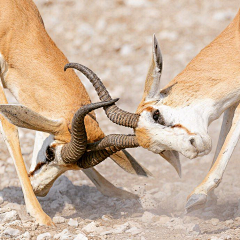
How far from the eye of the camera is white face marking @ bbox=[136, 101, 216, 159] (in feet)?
17.6

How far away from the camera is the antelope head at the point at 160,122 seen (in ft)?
17.6

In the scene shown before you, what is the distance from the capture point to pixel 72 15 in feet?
41.8

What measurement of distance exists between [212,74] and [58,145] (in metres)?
1.78

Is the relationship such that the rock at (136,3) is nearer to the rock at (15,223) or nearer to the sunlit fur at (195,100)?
the sunlit fur at (195,100)

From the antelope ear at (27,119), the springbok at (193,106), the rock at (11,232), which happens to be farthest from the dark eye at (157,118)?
the rock at (11,232)

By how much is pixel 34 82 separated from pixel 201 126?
193 cm

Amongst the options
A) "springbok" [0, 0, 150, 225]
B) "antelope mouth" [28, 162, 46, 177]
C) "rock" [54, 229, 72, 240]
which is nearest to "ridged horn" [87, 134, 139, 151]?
"springbok" [0, 0, 150, 225]

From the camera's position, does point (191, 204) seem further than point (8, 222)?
No

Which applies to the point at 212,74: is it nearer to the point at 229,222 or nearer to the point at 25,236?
the point at 229,222

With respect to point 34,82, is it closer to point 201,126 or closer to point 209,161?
point 201,126

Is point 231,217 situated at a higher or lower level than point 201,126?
lower

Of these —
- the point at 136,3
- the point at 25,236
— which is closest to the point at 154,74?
the point at 25,236

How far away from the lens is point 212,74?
5.92 m

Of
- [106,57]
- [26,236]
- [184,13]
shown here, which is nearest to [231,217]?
[26,236]
